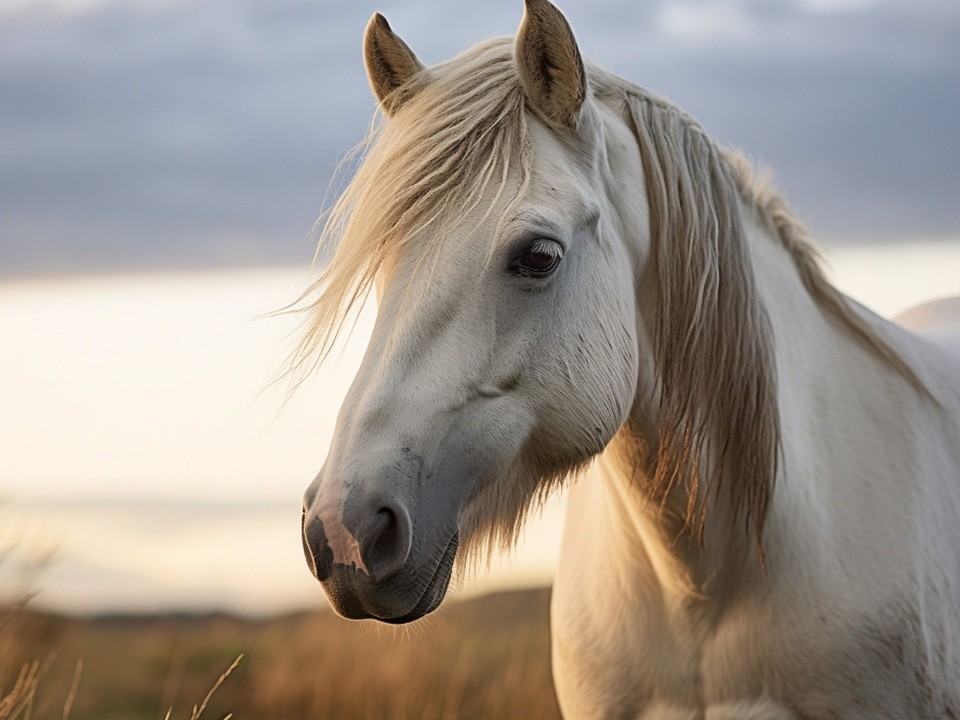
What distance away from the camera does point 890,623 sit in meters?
2.47

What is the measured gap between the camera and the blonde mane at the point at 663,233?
205cm

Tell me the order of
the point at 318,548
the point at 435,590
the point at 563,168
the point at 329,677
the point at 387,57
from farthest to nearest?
the point at 329,677
the point at 387,57
the point at 563,168
the point at 435,590
the point at 318,548

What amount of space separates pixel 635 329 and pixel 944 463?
1221 millimetres

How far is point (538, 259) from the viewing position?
1.97 meters

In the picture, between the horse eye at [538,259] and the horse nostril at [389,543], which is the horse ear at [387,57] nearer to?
the horse eye at [538,259]

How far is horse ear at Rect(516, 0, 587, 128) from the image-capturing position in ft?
6.75

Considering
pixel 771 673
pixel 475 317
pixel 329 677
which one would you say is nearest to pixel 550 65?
pixel 475 317

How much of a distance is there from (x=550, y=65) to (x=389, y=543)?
3.60 ft

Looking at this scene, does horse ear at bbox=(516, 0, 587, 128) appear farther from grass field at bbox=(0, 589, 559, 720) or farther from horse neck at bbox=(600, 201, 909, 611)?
grass field at bbox=(0, 589, 559, 720)

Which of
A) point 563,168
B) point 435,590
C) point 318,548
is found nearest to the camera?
point 318,548

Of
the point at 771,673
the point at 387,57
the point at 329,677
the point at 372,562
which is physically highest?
the point at 387,57

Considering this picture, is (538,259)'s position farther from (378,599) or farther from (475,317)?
(378,599)

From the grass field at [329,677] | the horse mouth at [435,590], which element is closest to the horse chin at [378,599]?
the horse mouth at [435,590]

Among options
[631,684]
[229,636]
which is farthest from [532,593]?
[631,684]
